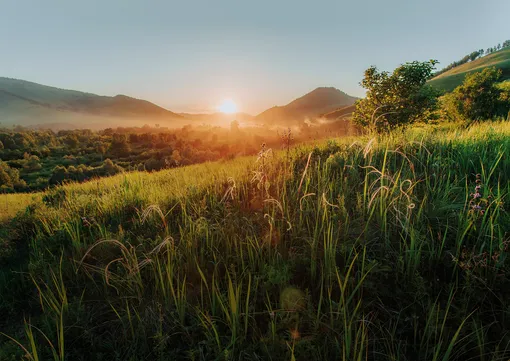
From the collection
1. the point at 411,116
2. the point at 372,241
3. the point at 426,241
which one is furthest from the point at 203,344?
the point at 411,116

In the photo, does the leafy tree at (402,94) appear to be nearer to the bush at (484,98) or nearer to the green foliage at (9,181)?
the bush at (484,98)

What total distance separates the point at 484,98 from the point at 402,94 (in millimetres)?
8660

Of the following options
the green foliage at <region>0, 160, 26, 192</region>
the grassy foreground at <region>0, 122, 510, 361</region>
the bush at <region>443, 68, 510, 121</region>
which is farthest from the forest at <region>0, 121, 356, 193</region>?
the grassy foreground at <region>0, 122, 510, 361</region>

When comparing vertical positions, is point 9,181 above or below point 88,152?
below

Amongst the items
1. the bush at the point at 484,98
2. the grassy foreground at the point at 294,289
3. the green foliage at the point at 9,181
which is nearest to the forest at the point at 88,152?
the green foliage at the point at 9,181

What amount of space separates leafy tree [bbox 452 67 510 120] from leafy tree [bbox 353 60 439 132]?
6.42 meters

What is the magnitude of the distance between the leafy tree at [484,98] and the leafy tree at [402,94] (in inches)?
253

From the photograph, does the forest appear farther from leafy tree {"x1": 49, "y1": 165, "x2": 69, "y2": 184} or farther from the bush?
the bush

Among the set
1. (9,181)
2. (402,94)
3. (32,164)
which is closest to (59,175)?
(9,181)

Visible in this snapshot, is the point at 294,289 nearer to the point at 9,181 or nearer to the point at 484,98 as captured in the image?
the point at 484,98

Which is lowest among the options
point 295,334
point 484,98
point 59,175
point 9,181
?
point 9,181

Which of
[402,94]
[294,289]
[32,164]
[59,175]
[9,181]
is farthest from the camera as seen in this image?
[32,164]

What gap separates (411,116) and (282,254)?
13.5 metres

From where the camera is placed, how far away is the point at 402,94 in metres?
12.9
